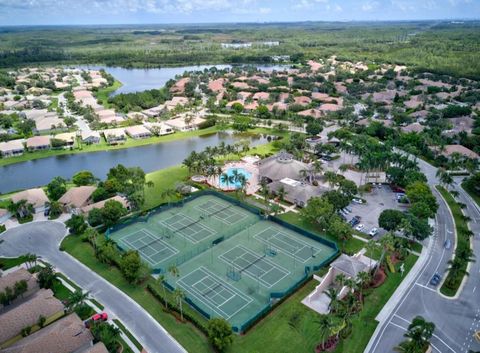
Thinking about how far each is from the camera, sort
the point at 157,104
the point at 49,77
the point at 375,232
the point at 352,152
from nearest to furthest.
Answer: the point at 375,232 < the point at 352,152 < the point at 157,104 < the point at 49,77

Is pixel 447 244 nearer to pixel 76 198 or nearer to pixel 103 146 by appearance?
pixel 76 198

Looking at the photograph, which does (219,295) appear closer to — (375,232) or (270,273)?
(270,273)

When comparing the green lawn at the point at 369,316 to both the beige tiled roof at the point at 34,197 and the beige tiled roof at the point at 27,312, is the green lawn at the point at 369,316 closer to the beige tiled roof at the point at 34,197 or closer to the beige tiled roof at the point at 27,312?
the beige tiled roof at the point at 27,312

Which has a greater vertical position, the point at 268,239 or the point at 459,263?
the point at 459,263

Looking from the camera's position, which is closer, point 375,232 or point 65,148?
point 375,232

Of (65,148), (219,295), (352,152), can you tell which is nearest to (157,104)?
(65,148)

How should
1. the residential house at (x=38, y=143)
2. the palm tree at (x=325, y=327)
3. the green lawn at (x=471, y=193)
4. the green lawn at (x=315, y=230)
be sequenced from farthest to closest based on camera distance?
the residential house at (x=38, y=143)
the green lawn at (x=471, y=193)
the green lawn at (x=315, y=230)
the palm tree at (x=325, y=327)

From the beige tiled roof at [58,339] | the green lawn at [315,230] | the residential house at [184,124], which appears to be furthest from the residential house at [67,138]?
the beige tiled roof at [58,339]
